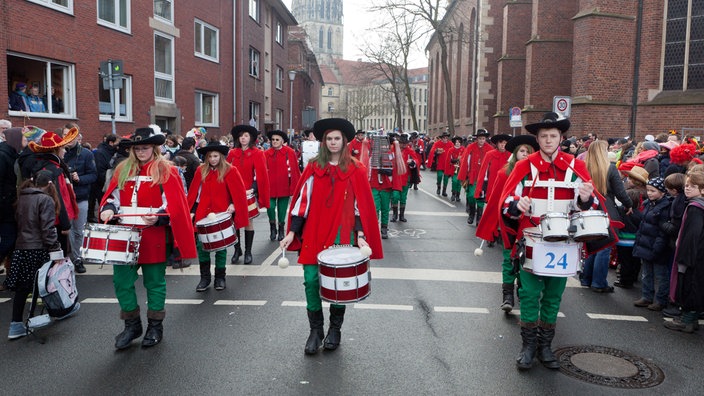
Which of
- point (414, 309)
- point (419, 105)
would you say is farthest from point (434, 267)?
point (419, 105)

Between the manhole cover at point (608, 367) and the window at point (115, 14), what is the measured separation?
15897 millimetres

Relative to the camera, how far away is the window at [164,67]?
2083 cm

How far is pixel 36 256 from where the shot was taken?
569 cm

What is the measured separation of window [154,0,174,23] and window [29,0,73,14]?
5237mm

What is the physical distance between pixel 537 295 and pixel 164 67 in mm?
19503

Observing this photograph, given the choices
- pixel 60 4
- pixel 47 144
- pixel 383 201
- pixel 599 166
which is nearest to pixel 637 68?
pixel 383 201

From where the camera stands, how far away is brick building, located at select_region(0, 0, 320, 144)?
554 inches

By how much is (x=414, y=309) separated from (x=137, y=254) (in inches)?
117

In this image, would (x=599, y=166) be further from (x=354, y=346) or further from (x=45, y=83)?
(x=45, y=83)

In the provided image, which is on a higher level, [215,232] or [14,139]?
[14,139]

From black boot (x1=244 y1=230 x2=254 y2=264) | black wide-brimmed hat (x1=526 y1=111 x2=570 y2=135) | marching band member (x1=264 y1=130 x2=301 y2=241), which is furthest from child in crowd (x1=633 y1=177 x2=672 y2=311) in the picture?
marching band member (x1=264 y1=130 x2=301 y2=241)

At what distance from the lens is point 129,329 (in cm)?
524

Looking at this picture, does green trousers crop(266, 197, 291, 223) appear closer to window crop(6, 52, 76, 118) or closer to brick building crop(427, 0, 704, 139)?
window crop(6, 52, 76, 118)

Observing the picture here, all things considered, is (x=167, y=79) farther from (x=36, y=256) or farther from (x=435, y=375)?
(x=435, y=375)
